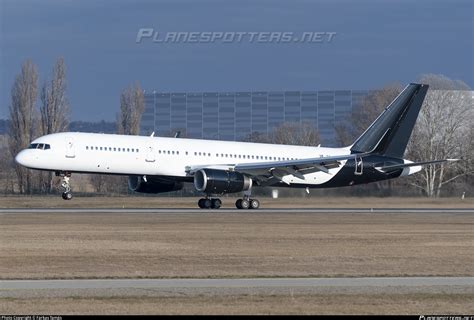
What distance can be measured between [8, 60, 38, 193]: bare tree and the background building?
52.9 meters

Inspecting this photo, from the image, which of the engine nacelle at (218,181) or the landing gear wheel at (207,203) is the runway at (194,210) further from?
the landing gear wheel at (207,203)

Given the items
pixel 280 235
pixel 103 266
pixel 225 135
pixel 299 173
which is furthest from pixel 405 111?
pixel 225 135

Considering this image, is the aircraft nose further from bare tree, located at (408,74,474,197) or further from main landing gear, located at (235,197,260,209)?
bare tree, located at (408,74,474,197)

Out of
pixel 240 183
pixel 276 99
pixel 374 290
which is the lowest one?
pixel 374 290

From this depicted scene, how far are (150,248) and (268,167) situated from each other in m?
25.3

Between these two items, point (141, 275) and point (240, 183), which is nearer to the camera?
point (141, 275)

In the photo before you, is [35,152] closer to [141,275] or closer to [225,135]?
[141,275]

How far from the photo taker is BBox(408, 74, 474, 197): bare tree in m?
77.8

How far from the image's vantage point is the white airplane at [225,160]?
2082 inches

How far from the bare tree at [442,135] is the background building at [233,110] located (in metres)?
43.6

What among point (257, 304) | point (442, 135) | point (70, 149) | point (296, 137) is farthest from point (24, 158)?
point (296, 137)

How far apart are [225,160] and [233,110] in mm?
84313

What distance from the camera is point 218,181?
5253 cm

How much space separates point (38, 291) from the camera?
19.8 meters
